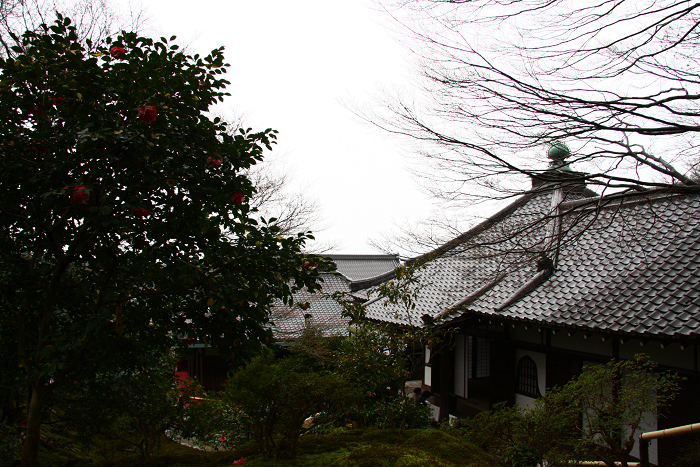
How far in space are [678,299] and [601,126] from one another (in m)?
2.77

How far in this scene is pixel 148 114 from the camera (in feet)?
9.77

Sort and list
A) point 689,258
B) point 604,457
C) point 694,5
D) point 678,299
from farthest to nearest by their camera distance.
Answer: point 689,258
point 678,299
point 604,457
point 694,5

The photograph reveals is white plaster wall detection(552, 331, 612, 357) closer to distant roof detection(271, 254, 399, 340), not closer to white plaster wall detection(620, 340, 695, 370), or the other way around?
white plaster wall detection(620, 340, 695, 370)

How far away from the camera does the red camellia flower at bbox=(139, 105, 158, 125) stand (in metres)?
2.97

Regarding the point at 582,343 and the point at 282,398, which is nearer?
the point at 282,398

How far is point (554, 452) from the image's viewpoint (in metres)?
4.66

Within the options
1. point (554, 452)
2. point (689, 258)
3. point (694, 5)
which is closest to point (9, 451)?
point (554, 452)

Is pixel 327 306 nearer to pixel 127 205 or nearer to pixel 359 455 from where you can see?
pixel 359 455

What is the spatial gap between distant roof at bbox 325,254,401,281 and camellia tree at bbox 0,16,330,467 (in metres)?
22.0

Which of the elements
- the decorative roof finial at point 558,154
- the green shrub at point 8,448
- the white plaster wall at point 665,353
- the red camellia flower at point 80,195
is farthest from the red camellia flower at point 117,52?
the white plaster wall at point 665,353

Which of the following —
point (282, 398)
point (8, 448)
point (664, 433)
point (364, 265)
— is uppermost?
point (364, 265)

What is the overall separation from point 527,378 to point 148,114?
26.3ft

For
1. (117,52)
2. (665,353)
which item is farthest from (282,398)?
(665,353)

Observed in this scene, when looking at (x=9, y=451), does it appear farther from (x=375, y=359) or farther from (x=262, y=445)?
(x=375, y=359)
